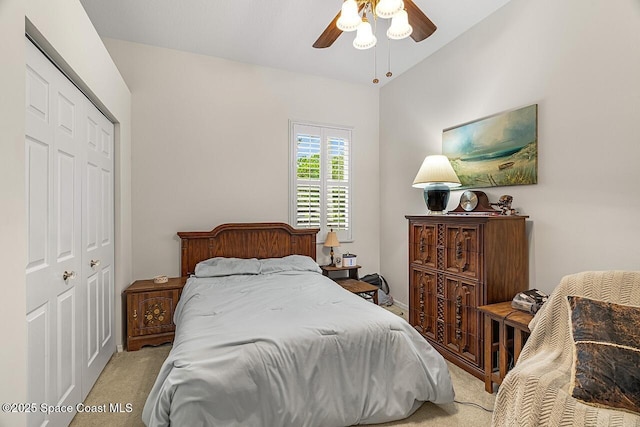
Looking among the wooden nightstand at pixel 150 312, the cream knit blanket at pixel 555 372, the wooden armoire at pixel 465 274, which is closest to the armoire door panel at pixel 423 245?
the wooden armoire at pixel 465 274

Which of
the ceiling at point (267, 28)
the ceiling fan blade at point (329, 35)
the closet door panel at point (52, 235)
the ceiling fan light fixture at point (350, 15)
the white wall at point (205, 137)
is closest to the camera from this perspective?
the closet door panel at point (52, 235)

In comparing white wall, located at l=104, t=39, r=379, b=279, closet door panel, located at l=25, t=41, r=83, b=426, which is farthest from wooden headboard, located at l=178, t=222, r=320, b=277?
closet door panel, located at l=25, t=41, r=83, b=426

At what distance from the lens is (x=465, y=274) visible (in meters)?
2.53

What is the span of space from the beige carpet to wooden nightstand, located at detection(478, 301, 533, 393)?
15cm

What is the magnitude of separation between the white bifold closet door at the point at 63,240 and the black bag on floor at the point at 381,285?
293cm

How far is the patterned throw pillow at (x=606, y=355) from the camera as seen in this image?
3.93 feet

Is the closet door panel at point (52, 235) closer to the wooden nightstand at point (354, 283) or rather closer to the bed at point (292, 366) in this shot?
the bed at point (292, 366)

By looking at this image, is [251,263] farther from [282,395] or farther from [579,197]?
[579,197]

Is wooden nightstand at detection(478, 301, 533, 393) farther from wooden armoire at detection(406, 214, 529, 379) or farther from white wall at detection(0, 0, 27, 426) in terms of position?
white wall at detection(0, 0, 27, 426)

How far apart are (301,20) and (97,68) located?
175cm

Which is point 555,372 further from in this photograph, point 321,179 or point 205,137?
point 205,137

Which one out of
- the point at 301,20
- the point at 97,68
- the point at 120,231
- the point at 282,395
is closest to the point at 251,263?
the point at 120,231

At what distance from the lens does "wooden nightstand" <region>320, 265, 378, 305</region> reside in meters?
3.52

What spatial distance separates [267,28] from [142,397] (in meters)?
3.31
